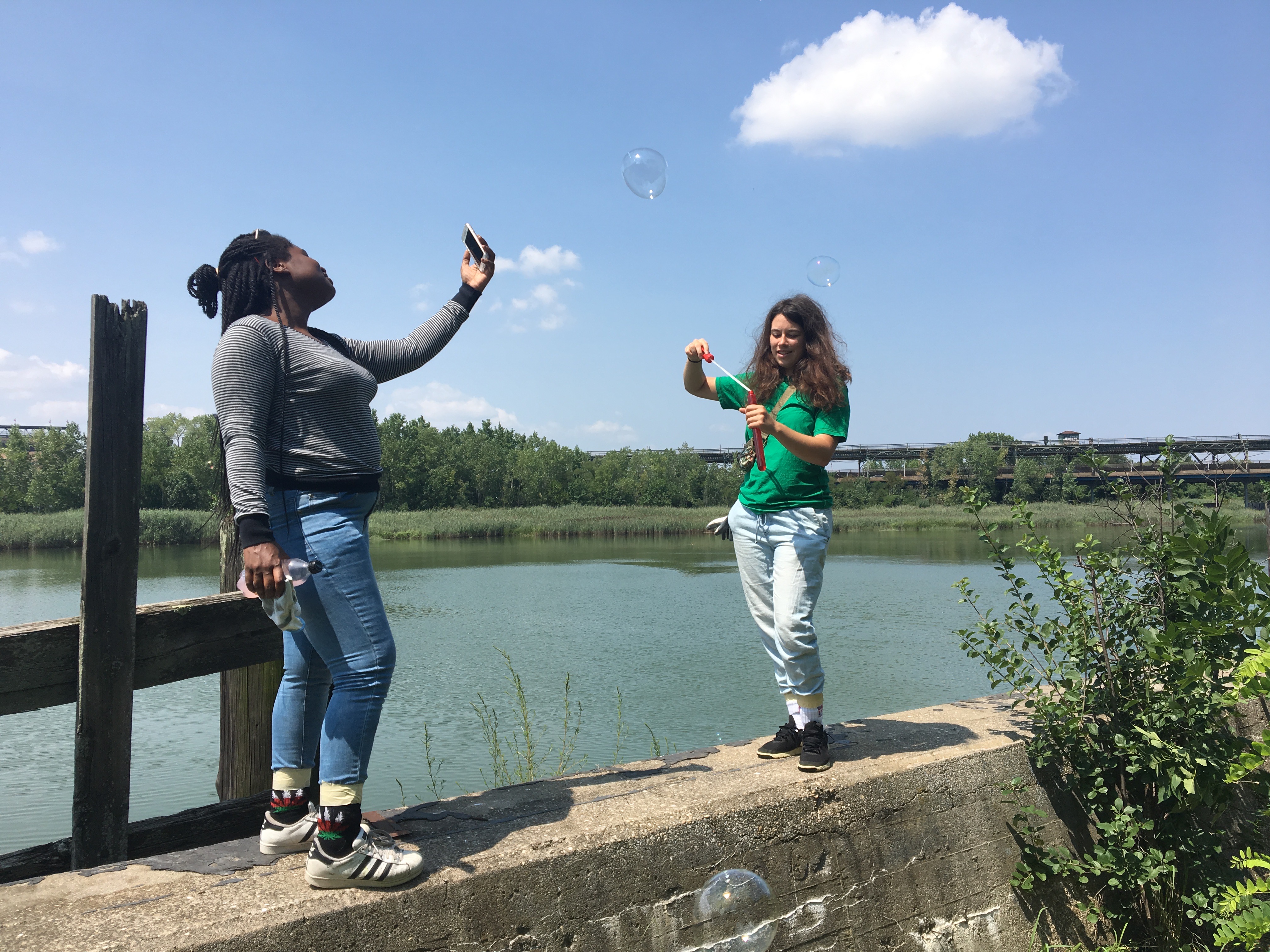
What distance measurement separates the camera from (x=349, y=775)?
2.07 m

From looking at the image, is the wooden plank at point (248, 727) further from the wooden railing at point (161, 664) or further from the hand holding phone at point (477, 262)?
the hand holding phone at point (477, 262)

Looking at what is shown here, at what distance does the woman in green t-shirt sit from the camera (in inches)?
117

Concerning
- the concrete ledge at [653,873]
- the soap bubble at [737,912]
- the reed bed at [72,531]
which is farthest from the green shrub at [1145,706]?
the reed bed at [72,531]

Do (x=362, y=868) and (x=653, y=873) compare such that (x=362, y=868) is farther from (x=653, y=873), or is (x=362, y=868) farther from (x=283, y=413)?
(x=283, y=413)

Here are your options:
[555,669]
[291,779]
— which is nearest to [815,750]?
[291,779]

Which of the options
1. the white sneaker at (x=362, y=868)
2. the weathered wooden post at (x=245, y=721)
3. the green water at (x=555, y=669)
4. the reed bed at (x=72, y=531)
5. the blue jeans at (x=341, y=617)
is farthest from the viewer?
the reed bed at (x=72, y=531)

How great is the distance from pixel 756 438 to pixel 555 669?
27.8 feet

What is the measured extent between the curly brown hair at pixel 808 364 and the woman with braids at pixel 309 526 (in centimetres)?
160

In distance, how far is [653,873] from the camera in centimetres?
221

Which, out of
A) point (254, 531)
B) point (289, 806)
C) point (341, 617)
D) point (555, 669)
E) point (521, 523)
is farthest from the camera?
point (521, 523)

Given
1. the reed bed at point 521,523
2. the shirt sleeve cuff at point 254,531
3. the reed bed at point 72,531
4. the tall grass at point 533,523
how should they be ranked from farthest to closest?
the tall grass at point 533,523
the reed bed at point 521,523
the reed bed at point 72,531
the shirt sleeve cuff at point 254,531

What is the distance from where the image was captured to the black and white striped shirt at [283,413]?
2.05 m

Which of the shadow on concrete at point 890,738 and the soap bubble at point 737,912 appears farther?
the shadow on concrete at point 890,738

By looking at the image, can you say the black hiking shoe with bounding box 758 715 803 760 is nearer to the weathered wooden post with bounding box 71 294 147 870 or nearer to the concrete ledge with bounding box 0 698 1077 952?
the concrete ledge with bounding box 0 698 1077 952
